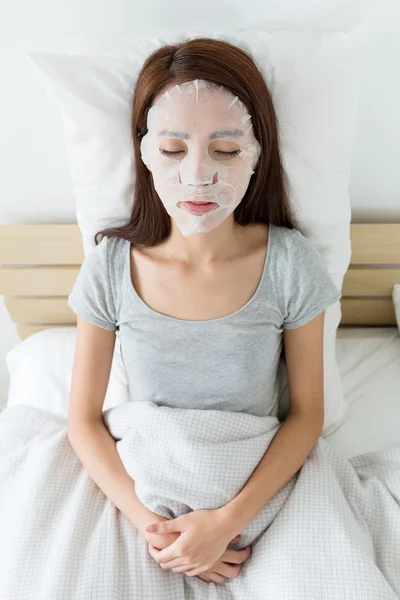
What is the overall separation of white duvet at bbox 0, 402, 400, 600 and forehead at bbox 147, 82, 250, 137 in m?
0.46

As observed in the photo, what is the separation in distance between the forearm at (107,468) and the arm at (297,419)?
0.15 metres

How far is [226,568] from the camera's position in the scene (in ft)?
2.94

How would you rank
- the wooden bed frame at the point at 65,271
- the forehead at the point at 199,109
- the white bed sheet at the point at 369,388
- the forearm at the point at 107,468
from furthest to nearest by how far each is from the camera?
the wooden bed frame at the point at 65,271 < the white bed sheet at the point at 369,388 < the forearm at the point at 107,468 < the forehead at the point at 199,109

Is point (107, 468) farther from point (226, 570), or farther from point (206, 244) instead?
point (206, 244)

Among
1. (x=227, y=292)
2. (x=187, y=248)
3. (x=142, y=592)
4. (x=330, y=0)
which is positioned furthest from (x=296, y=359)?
(x=330, y=0)

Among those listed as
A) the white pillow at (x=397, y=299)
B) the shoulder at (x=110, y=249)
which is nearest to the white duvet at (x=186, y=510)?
the shoulder at (x=110, y=249)

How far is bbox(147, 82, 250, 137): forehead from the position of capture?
0.82 meters

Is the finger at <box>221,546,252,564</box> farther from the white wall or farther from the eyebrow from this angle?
the white wall

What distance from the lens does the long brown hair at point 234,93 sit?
0.83 meters

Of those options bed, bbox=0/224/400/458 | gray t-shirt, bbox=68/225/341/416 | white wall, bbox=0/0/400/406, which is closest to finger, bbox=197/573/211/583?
gray t-shirt, bbox=68/225/341/416

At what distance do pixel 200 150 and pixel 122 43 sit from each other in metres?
0.38

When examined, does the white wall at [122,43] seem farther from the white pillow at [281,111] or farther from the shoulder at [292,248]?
the shoulder at [292,248]

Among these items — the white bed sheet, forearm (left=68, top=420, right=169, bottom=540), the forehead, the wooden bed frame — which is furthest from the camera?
the wooden bed frame

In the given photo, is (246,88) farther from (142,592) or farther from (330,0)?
(142,592)
